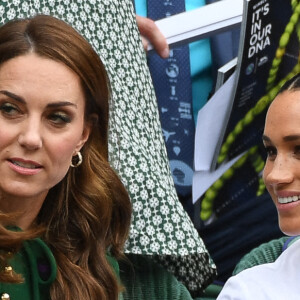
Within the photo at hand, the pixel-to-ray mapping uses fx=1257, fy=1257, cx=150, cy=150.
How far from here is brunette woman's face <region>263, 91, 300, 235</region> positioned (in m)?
→ 2.47

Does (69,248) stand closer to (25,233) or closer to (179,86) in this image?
(25,233)

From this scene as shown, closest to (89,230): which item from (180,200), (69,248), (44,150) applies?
(69,248)

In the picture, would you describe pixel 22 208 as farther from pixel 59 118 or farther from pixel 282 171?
pixel 282 171

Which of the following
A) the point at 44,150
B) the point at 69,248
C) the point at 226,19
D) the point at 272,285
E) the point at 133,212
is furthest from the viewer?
the point at 226,19

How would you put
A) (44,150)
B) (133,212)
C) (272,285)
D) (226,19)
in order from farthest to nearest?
(226,19), (133,212), (44,150), (272,285)

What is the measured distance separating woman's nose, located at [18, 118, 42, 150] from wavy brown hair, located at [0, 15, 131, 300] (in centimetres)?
17

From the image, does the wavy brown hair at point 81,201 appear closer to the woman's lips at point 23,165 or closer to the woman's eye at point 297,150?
the woman's lips at point 23,165

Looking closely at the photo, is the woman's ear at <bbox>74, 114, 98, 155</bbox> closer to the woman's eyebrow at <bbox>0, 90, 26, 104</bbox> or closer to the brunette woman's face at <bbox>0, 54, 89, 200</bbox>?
the brunette woman's face at <bbox>0, 54, 89, 200</bbox>

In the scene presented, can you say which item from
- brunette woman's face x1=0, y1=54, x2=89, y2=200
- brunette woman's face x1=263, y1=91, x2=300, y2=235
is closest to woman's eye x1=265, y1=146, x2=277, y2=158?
brunette woman's face x1=263, y1=91, x2=300, y2=235

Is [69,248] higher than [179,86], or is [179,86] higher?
[179,86]

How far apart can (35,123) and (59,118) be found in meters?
0.07

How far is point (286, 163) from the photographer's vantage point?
248 cm

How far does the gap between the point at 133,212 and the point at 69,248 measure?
260mm

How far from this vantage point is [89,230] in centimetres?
288
